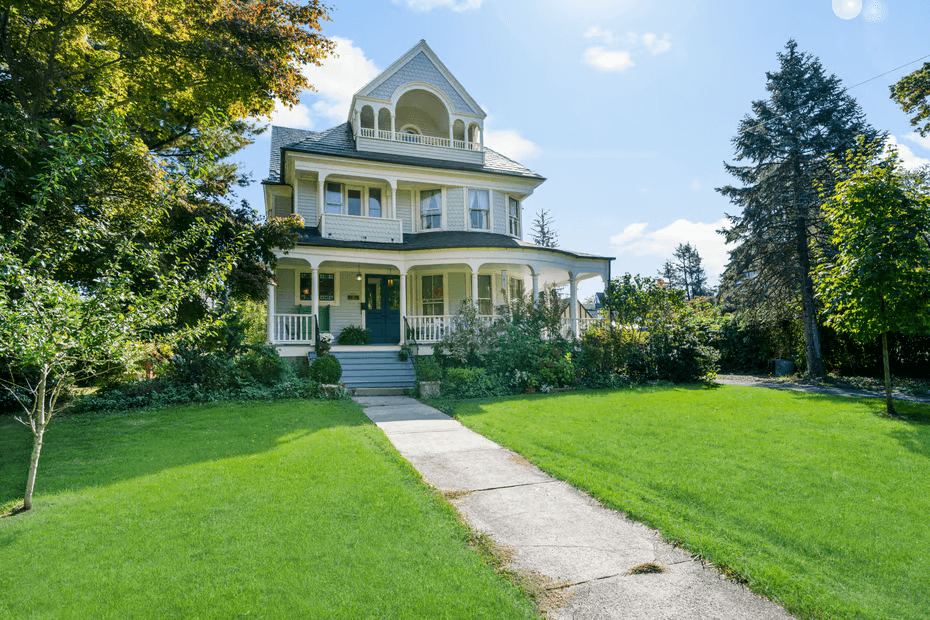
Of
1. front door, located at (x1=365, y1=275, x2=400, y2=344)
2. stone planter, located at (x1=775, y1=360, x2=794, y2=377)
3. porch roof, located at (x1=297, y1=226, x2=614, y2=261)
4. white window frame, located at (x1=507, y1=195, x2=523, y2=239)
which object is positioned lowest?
stone planter, located at (x1=775, y1=360, x2=794, y2=377)

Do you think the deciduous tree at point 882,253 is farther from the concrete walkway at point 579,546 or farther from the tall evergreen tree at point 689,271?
the tall evergreen tree at point 689,271

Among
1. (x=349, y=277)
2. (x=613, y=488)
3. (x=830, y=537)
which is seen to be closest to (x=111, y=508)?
(x=613, y=488)

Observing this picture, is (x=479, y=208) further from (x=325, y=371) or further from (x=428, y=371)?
(x=325, y=371)

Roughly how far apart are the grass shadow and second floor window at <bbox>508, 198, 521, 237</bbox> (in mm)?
11415

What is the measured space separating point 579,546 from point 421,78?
18851 millimetres

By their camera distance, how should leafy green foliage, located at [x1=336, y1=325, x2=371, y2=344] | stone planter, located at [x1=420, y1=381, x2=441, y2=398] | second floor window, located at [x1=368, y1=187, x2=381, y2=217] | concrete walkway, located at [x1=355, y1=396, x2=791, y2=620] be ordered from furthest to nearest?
second floor window, located at [x1=368, y1=187, x2=381, y2=217], leafy green foliage, located at [x1=336, y1=325, x2=371, y2=344], stone planter, located at [x1=420, y1=381, x2=441, y2=398], concrete walkway, located at [x1=355, y1=396, x2=791, y2=620]

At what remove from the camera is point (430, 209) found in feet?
59.4

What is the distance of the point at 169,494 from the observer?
14.5 feet

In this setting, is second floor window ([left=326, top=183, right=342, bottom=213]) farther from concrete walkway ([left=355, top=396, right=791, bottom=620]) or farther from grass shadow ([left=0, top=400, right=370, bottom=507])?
concrete walkway ([left=355, top=396, right=791, bottom=620])

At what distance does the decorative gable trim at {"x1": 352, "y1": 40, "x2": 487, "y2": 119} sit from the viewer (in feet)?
58.4

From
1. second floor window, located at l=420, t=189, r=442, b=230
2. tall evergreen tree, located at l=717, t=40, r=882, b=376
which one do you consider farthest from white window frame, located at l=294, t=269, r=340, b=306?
tall evergreen tree, located at l=717, t=40, r=882, b=376

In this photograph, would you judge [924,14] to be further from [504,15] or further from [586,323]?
[586,323]

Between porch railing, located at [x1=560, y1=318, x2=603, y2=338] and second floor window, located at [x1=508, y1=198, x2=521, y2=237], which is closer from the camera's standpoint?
porch railing, located at [x1=560, y1=318, x2=603, y2=338]

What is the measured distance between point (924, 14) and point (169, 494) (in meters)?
15.0
